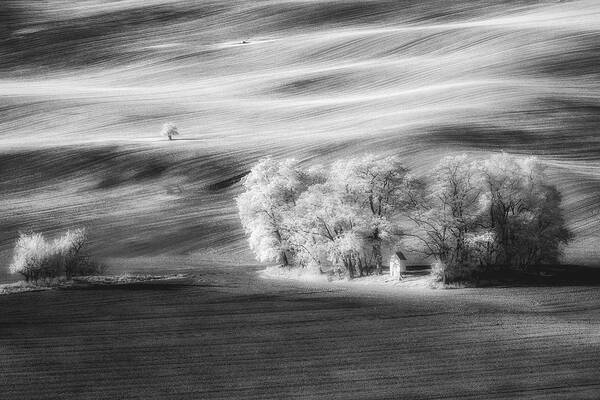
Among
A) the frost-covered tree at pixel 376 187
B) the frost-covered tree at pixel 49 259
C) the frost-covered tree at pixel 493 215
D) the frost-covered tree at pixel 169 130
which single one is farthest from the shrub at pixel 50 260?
the frost-covered tree at pixel 169 130

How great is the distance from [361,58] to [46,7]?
64.1 m

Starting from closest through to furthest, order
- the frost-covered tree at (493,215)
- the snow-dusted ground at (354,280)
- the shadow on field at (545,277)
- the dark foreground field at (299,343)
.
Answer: the dark foreground field at (299,343) < the shadow on field at (545,277) < the snow-dusted ground at (354,280) < the frost-covered tree at (493,215)

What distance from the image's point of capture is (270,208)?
173 feet

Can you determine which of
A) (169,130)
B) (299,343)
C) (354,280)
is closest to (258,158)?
(169,130)

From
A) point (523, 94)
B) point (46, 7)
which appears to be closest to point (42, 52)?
point (46, 7)

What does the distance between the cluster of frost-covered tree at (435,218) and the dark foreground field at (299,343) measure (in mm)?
4257

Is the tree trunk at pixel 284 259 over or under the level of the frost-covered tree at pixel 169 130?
under

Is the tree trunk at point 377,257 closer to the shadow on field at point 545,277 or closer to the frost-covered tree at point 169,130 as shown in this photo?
the shadow on field at point 545,277

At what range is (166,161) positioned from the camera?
70.9m

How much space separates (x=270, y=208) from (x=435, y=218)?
11.2m

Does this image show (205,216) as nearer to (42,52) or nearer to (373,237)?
(373,237)

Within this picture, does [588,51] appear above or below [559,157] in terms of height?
above

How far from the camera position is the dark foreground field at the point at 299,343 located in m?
26.0

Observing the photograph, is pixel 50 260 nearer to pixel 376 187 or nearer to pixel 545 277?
pixel 376 187
